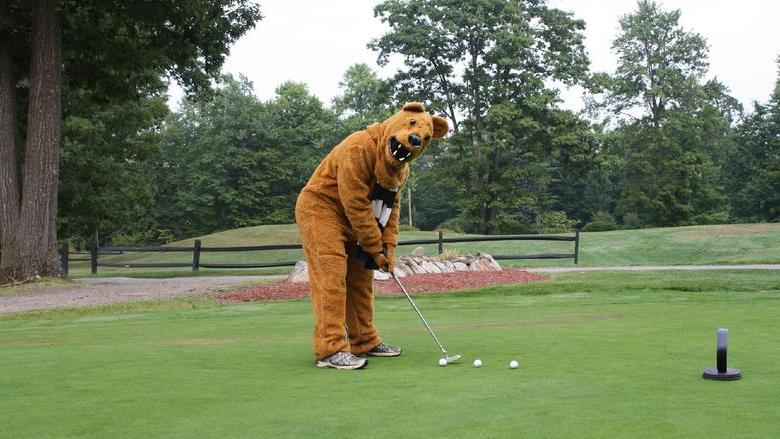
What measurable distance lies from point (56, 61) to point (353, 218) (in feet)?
52.1

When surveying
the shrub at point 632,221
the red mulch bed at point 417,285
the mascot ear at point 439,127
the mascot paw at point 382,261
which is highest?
the mascot ear at point 439,127


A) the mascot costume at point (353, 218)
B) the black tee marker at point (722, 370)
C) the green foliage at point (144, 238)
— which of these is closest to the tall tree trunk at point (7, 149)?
the mascot costume at point (353, 218)

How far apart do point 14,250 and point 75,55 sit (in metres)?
6.03

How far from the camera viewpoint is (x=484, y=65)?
5031cm

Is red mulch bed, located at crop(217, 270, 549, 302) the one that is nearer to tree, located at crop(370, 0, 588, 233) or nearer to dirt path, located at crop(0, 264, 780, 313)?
dirt path, located at crop(0, 264, 780, 313)

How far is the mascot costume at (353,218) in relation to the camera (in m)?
6.62

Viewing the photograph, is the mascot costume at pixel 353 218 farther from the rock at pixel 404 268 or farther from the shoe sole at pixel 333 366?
the rock at pixel 404 268

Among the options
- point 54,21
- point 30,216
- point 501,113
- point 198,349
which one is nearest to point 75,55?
point 54,21

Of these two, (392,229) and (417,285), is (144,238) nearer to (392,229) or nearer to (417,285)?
(417,285)

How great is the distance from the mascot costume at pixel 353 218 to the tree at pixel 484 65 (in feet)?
133

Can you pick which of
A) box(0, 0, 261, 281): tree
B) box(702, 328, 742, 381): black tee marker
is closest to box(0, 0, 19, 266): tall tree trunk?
box(0, 0, 261, 281): tree

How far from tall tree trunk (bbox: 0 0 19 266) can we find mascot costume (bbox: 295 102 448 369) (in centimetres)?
1522

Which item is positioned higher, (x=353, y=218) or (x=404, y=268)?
(x=353, y=218)

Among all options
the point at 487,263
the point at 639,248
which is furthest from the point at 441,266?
the point at 639,248
